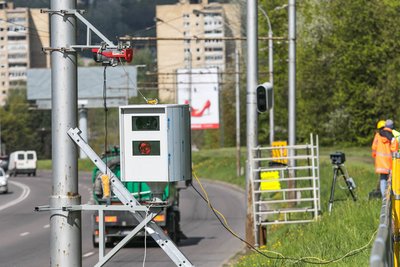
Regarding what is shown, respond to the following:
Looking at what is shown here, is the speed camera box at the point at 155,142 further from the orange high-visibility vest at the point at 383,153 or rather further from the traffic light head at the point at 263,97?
the orange high-visibility vest at the point at 383,153

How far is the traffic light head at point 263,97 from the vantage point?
77.9 ft

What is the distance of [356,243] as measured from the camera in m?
17.2

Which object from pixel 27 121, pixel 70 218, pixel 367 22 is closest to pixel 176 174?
pixel 70 218

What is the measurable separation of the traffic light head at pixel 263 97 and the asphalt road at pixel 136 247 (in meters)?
3.08

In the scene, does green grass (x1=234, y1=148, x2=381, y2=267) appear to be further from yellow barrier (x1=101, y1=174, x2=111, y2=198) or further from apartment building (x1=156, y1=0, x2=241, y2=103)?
apartment building (x1=156, y1=0, x2=241, y2=103)

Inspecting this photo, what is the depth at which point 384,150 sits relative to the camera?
86.0ft

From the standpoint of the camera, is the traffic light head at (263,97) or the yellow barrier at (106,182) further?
the traffic light head at (263,97)

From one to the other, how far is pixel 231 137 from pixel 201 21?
1267cm

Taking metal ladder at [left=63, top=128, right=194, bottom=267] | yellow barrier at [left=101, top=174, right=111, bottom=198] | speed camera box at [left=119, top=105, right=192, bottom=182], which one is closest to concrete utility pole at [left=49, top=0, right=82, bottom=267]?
metal ladder at [left=63, top=128, right=194, bottom=267]

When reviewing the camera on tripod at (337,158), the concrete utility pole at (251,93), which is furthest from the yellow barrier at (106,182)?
the camera on tripod at (337,158)

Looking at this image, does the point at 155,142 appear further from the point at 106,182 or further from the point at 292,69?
the point at 292,69

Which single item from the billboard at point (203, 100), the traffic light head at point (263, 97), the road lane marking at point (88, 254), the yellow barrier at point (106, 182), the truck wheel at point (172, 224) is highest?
the billboard at point (203, 100)

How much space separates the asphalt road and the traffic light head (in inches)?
121

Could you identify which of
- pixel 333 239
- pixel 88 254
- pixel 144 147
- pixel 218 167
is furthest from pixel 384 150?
pixel 218 167
